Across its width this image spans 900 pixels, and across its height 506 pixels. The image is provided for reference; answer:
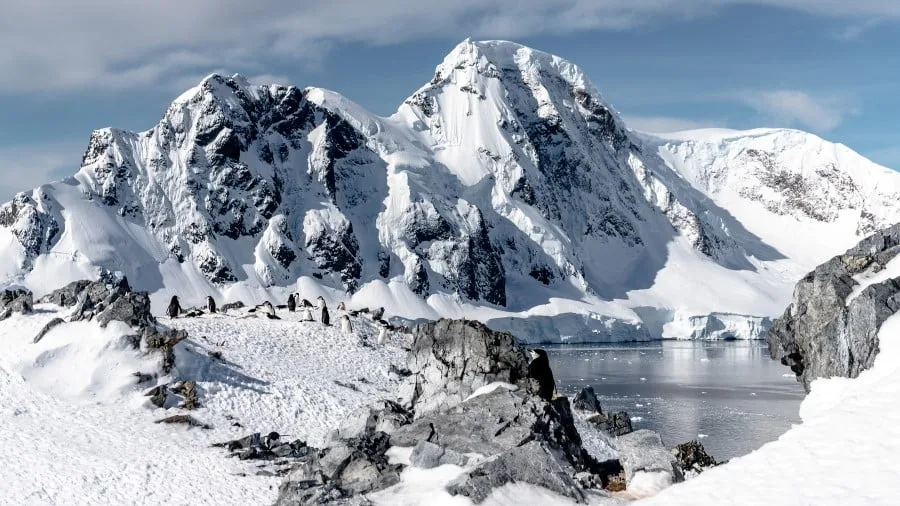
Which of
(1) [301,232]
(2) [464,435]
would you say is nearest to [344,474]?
(2) [464,435]

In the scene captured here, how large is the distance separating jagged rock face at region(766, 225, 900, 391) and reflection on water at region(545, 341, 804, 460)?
15.5 metres

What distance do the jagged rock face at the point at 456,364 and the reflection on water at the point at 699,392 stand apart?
1689cm

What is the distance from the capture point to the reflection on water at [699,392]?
49.2 metres

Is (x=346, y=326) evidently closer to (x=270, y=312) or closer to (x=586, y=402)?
(x=270, y=312)

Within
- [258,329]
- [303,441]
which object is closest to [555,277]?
[258,329]

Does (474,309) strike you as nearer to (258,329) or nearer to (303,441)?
(258,329)

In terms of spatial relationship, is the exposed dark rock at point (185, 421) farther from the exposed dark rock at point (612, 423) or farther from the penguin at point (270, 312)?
the penguin at point (270, 312)

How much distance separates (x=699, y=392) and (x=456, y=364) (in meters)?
44.7

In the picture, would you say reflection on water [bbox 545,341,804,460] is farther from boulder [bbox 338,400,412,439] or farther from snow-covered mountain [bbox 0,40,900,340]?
snow-covered mountain [bbox 0,40,900,340]

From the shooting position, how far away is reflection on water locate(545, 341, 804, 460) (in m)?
49.2

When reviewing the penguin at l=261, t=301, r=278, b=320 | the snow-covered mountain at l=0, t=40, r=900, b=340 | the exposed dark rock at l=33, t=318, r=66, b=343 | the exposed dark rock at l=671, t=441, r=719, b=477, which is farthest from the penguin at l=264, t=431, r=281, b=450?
the snow-covered mountain at l=0, t=40, r=900, b=340

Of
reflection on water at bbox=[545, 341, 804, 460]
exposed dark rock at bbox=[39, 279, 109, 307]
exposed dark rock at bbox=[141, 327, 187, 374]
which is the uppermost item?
exposed dark rock at bbox=[39, 279, 109, 307]

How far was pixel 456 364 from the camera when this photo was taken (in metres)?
30.5

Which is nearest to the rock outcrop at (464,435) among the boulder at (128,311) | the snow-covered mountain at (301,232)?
the boulder at (128,311)
